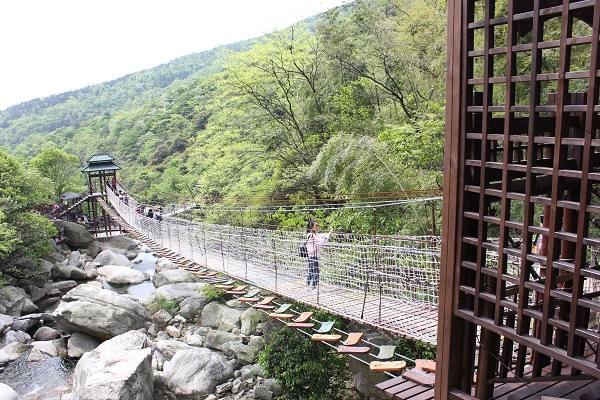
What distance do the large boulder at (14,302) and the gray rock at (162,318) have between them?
10.3 ft

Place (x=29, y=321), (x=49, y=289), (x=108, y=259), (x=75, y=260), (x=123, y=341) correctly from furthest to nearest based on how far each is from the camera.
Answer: (x=108, y=259) → (x=75, y=260) → (x=49, y=289) → (x=29, y=321) → (x=123, y=341)

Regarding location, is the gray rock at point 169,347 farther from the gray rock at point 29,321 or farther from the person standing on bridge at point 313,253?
the person standing on bridge at point 313,253

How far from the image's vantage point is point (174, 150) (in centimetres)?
2561

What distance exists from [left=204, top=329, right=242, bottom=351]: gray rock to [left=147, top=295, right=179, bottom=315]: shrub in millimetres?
1832

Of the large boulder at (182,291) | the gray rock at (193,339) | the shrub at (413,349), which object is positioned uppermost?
the shrub at (413,349)

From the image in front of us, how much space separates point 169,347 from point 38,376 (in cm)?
215

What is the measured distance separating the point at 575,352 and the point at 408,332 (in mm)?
1945

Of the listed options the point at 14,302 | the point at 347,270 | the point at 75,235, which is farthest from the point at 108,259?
the point at 347,270

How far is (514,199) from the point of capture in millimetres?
1826

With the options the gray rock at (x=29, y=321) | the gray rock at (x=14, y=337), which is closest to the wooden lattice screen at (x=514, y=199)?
the gray rock at (x=14, y=337)

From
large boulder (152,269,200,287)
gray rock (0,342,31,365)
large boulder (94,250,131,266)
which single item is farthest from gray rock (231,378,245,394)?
large boulder (94,250,131,266)

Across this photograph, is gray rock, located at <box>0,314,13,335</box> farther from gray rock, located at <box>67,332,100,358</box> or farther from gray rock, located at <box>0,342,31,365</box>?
gray rock, located at <box>67,332,100,358</box>

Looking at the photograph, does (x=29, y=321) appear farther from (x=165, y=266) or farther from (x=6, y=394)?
(x=165, y=266)

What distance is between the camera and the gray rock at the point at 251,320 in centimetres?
788
